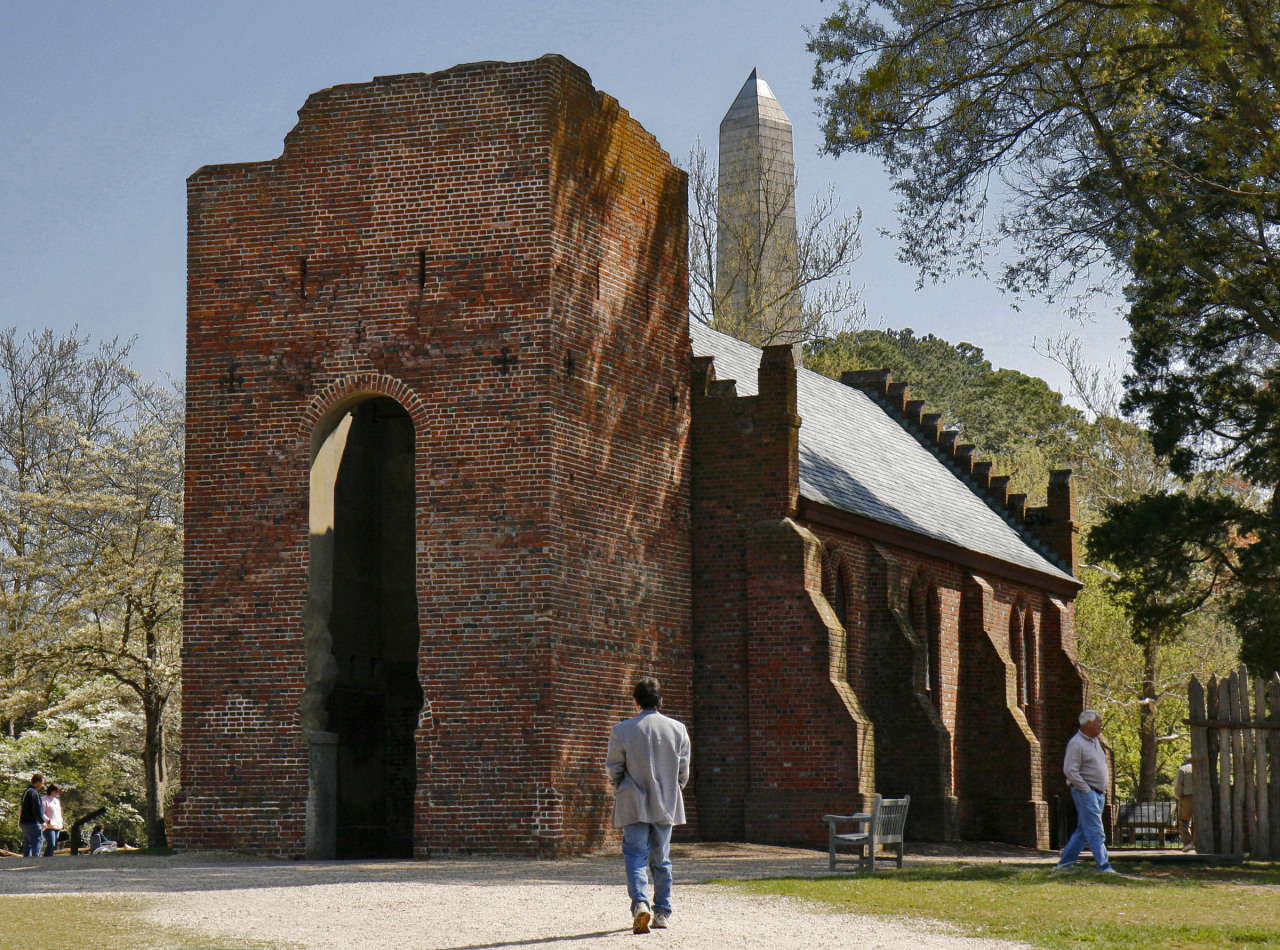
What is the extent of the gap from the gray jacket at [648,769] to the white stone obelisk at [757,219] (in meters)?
32.7

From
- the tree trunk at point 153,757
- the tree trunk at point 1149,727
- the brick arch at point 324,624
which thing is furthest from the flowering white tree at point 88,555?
the tree trunk at point 1149,727

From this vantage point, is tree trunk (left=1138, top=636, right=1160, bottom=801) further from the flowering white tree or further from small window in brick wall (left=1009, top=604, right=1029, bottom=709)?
the flowering white tree

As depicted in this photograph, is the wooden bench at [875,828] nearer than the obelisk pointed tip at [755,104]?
Yes

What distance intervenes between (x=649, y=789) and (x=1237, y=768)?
31.1ft

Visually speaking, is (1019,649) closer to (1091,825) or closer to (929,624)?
(929,624)

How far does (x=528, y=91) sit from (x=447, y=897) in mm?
10809

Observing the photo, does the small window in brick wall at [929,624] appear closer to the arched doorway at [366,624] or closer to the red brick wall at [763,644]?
the red brick wall at [763,644]

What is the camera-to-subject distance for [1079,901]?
13172mm

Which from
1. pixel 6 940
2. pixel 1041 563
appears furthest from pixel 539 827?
pixel 1041 563

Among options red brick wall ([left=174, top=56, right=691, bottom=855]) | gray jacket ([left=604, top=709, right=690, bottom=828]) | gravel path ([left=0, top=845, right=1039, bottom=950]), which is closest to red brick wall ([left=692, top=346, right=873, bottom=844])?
red brick wall ([left=174, top=56, right=691, bottom=855])

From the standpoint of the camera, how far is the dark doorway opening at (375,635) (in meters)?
21.5

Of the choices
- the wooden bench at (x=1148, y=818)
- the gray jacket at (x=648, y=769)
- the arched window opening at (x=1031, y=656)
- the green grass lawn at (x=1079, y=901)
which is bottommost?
the wooden bench at (x=1148, y=818)

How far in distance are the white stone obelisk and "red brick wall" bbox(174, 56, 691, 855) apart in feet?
74.8

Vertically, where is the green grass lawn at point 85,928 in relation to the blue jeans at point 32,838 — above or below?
above
